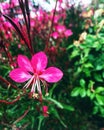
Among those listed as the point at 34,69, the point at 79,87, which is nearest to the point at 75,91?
the point at 79,87

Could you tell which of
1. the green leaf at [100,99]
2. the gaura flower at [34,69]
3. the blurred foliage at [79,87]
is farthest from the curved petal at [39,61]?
the green leaf at [100,99]

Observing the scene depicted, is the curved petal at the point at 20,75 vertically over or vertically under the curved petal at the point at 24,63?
under

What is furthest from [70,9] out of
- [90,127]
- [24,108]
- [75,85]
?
[24,108]

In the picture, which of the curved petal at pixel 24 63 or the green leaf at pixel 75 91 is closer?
the curved petal at pixel 24 63

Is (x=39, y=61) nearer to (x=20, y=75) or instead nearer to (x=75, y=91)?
(x=20, y=75)

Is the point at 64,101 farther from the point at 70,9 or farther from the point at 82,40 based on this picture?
the point at 70,9

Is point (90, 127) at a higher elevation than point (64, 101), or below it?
below

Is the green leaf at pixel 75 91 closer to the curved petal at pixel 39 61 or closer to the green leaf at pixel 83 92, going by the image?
the green leaf at pixel 83 92

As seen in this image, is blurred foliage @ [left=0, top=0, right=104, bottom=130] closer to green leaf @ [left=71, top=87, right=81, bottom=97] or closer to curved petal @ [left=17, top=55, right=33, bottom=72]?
green leaf @ [left=71, top=87, right=81, bottom=97]
